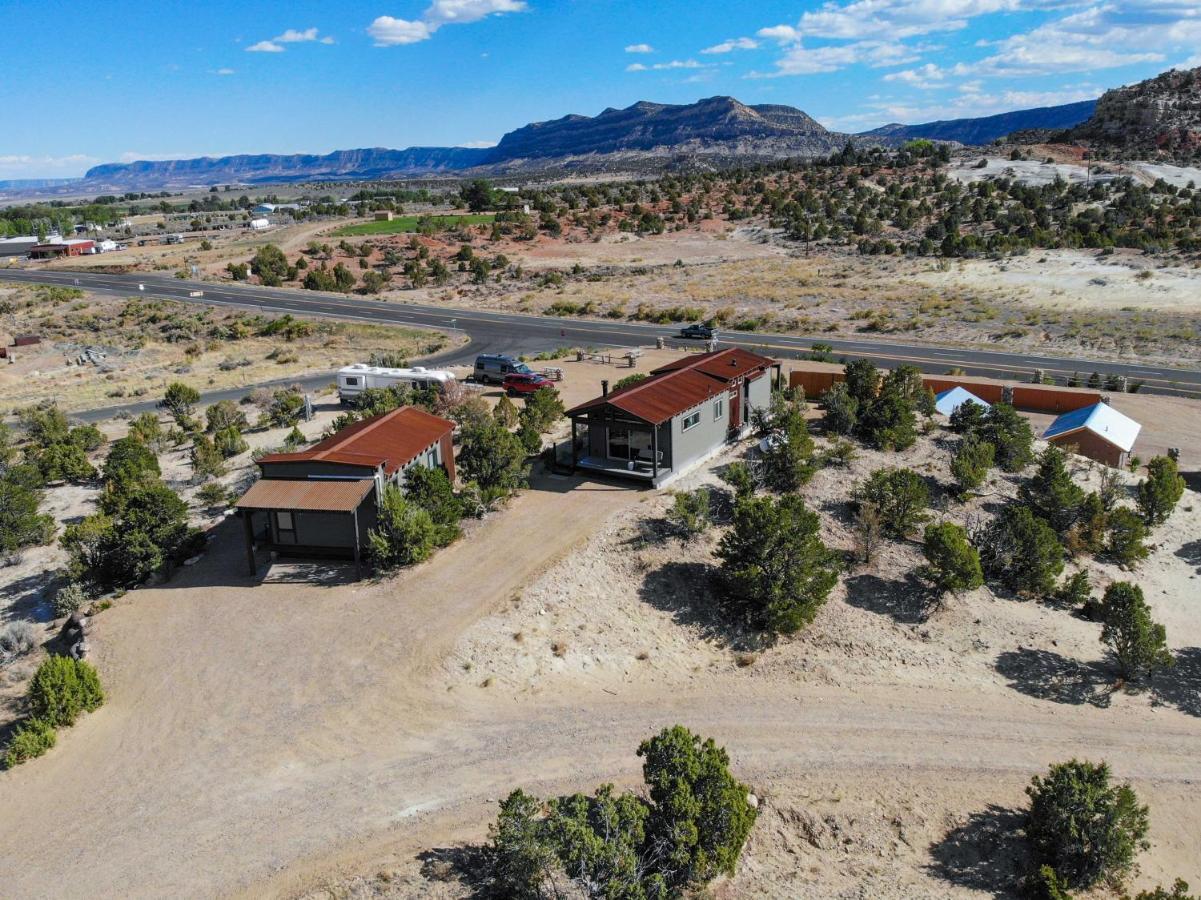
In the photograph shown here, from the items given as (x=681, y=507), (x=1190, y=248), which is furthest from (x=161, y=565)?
(x=1190, y=248)

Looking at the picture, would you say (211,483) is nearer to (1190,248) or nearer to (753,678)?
(753,678)

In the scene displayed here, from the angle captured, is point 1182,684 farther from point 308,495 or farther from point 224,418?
point 224,418

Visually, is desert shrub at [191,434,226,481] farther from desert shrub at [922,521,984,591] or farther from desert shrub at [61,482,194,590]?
desert shrub at [922,521,984,591]

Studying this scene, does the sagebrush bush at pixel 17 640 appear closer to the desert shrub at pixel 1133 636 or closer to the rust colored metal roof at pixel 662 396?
the rust colored metal roof at pixel 662 396

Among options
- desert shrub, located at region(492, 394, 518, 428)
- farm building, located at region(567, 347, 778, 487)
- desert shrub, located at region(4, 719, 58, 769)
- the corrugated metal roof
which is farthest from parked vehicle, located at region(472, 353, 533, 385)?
desert shrub, located at region(4, 719, 58, 769)

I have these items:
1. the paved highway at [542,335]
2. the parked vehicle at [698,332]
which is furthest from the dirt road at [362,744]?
the parked vehicle at [698,332]

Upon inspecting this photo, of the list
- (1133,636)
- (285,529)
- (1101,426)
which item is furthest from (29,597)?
(1101,426)

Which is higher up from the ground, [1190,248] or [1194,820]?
[1190,248]

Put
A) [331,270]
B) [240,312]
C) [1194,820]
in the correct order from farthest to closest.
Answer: [331,270] < [240,312] < [1194,820]
